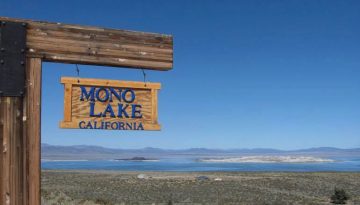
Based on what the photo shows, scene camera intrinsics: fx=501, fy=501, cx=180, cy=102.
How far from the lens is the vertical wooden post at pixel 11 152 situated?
3.94 m

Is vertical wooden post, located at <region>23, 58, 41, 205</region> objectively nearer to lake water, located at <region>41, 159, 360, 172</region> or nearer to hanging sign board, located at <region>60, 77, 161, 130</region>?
hanging sign board, located at <region>60, 77, 161, 130</region>

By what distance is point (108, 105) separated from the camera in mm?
4422

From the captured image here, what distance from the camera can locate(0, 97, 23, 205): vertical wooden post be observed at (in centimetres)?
394

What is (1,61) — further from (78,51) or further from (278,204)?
(278,204)

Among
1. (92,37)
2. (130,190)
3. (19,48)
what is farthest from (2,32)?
(130,190)

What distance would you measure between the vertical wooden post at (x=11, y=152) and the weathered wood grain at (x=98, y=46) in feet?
1.57

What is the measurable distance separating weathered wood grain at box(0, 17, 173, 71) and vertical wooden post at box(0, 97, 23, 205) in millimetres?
479

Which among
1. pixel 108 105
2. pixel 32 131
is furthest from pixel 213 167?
pixel 32 131

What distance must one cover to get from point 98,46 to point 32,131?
937mm

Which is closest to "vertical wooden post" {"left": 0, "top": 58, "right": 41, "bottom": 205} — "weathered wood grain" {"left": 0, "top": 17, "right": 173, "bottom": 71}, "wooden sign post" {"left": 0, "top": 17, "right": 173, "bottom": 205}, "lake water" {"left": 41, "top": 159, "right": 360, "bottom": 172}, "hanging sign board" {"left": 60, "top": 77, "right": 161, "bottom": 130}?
"wooden sign post" {"left": 0, "top": 17, "right": 173, "bottom": 205}

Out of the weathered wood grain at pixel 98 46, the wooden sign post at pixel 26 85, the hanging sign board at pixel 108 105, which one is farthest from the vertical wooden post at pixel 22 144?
the hanging sign board at pixel 108 105

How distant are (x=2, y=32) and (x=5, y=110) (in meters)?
0.64

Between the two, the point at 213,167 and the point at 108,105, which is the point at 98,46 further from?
the point at 213,167

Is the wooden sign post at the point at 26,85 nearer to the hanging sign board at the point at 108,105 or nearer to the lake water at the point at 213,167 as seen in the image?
the hanging sign board at the point at 108,105
